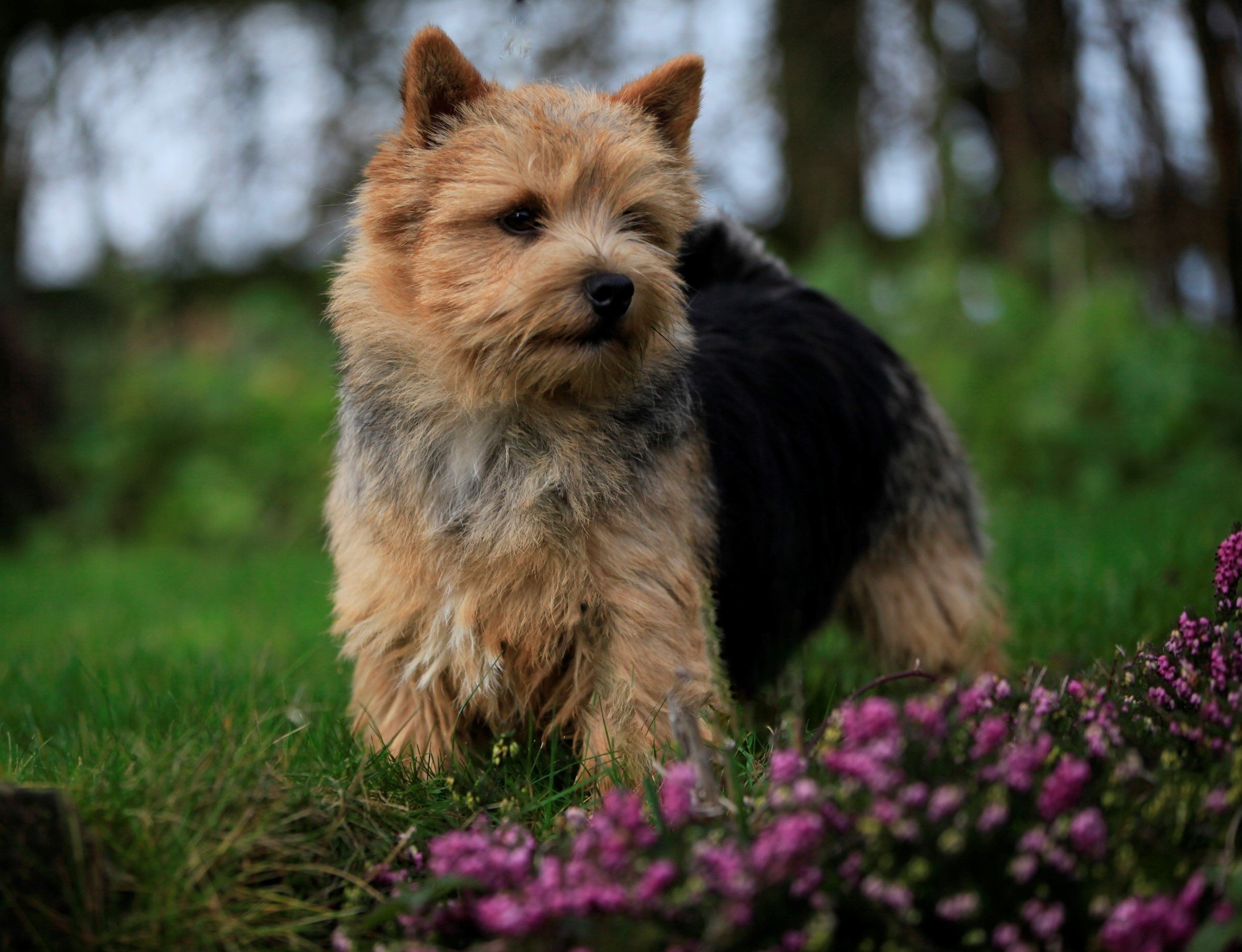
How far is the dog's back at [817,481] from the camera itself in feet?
10.2

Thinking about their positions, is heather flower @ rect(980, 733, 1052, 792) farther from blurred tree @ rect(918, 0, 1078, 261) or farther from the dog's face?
blurred tree @ rect(918, 0, 1078, 261)

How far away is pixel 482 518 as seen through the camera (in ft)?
8.27

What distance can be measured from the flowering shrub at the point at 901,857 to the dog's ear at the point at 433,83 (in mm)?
1722

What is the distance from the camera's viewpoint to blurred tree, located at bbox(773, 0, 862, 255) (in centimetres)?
990

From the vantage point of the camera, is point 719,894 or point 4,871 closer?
point 719,894

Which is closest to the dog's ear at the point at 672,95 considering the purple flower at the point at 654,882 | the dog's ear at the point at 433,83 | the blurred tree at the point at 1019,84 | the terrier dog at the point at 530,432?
the terrier dog at the point at 530,432

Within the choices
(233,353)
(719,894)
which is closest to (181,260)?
(233,353)

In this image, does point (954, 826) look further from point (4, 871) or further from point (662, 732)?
point (4, 871)

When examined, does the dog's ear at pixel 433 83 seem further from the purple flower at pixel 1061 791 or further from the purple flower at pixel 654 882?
the purple flower at pixel 1061 791

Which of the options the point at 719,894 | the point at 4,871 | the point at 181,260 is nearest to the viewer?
the point at 719,894

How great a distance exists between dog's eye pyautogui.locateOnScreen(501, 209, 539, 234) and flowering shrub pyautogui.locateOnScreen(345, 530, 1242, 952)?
1.33 meters

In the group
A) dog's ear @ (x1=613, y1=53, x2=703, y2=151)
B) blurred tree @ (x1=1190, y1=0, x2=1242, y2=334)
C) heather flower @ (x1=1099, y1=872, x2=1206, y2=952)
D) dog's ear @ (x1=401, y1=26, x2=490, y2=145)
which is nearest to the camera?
heather flower @ (x1=1099, y1=872, x2=1206, y2=952)

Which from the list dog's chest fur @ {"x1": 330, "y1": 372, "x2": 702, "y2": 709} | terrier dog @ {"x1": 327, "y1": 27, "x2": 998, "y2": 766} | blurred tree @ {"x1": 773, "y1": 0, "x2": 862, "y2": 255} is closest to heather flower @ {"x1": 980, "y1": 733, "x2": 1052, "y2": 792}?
Answer: terrier dog @ {"x1": 327, "y1": 27, "x2": 998, "y2": 766}

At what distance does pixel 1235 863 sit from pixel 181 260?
11.9m
